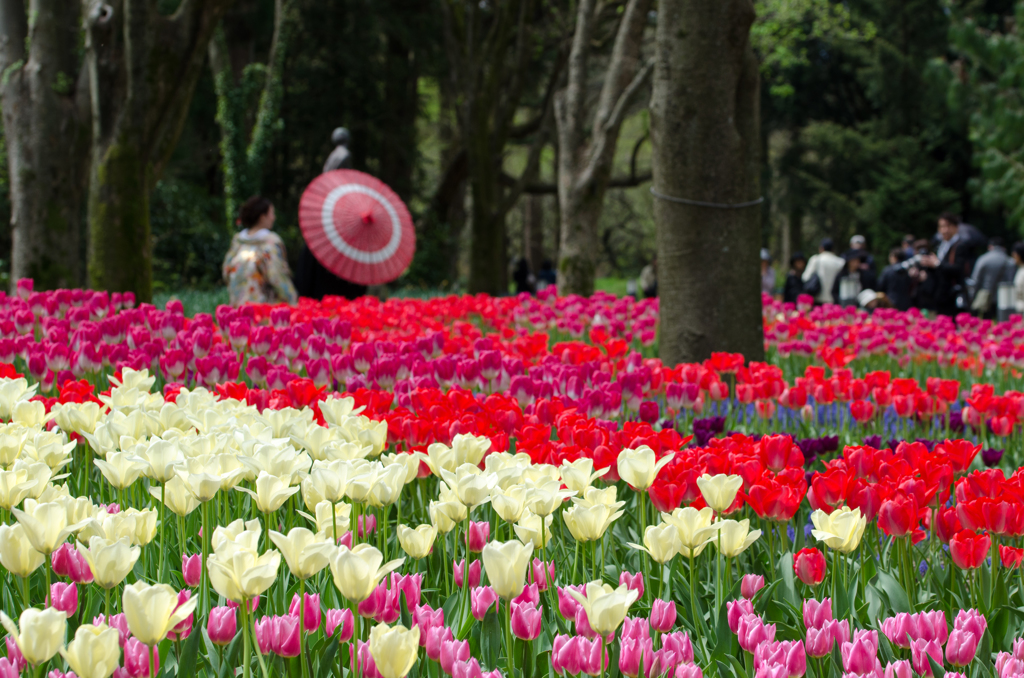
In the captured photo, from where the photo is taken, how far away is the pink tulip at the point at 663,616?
1464mm

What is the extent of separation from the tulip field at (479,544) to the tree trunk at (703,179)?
1807 millimetres

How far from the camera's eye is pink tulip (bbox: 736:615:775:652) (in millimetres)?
1353

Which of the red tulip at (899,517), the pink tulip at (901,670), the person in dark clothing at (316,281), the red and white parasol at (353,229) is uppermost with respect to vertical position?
the red and white parasol at (353,229)

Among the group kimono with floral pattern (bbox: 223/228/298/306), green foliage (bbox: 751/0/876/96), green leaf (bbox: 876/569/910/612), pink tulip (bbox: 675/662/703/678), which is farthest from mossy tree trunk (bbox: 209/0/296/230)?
pink tulip (bbox: 675/662/703/678)

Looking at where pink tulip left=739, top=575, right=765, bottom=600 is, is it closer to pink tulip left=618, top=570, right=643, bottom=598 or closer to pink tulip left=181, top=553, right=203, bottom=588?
pink tulip left=618, top=570, right=643, bottom=598

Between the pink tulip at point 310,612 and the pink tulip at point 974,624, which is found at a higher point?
the pink tulip at point 310,612

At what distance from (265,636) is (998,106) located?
73.5 ft

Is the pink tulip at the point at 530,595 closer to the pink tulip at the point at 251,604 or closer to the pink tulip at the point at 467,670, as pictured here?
the pink tulip at the point at 467,670

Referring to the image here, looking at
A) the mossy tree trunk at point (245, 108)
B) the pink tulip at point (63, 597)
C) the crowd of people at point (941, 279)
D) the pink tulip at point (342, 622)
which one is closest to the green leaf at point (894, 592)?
the pink tulip at point (342, 622)

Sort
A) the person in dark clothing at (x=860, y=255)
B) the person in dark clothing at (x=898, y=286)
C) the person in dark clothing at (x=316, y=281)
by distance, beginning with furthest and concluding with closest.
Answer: the person in dark clothing at (x=860, y=255), the person in dark clothing at (x=898, y=286), the person in dark clothing at (x=316, y=281)

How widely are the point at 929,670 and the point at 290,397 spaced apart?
6.46 feet

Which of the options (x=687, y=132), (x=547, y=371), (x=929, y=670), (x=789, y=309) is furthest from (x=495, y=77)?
(x=929, y=670)

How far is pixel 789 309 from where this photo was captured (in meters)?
8.39

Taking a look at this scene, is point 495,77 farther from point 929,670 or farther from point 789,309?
point 929,670
